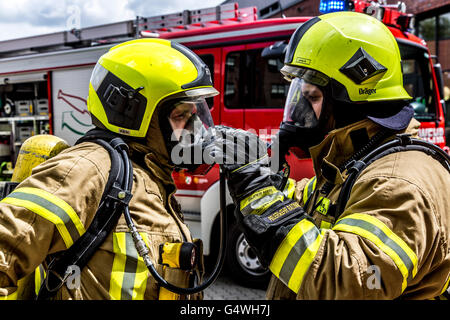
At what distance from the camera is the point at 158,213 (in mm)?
1666

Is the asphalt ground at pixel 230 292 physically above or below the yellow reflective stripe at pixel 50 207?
below

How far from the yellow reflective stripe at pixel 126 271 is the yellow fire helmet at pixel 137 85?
0.51 m

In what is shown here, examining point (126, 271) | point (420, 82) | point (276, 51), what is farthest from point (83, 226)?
point (420, 82)

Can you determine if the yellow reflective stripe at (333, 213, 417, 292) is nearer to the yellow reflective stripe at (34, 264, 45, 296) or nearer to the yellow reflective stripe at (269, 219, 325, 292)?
the yellow reflective stripe at (269, 219, 325, 292)

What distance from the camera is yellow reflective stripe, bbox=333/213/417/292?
1.30 meters

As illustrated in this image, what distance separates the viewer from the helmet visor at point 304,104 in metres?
1.90

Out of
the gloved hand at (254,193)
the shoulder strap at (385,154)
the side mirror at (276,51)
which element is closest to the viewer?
the gloved hand at (254,193)

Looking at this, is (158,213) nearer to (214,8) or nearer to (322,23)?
(322,23)

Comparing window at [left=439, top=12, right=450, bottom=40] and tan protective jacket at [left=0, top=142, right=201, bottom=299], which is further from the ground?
window at [left=439, top=12, right=450, bottom=40]

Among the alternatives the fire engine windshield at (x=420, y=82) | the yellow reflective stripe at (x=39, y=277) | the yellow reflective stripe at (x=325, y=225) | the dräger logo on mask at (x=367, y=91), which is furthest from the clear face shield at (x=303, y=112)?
the fire engine windshield at (x=420, y=82)

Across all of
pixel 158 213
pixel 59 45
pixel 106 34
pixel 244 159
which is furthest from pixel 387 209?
pixel 59 45

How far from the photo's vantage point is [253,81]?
174 inches

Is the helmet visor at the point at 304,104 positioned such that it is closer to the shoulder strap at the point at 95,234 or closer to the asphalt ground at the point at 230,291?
the shoulder strap at the point at 95,234

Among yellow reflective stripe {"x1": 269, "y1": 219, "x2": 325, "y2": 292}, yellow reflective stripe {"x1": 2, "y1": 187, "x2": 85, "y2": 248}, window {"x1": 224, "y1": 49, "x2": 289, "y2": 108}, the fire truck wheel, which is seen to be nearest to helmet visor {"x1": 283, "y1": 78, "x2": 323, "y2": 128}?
yellow reflective stripe {"x1": 269, "y1": 219, "x2": 325, "y2": 292}
